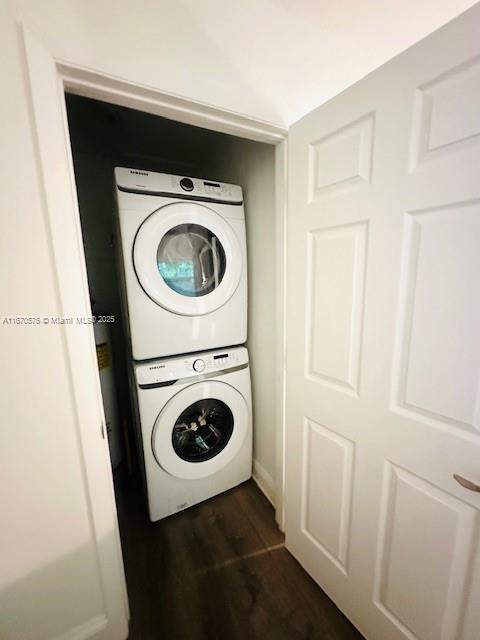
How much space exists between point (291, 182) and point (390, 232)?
48 centimetres

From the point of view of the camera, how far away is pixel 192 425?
1.53 m

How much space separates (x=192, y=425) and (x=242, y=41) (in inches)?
66.9

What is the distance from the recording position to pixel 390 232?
0.75m

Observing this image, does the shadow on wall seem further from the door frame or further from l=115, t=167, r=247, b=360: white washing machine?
l=115, t=167, r=247, b=360: white washing machine

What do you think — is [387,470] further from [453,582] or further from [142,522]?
[142,522]

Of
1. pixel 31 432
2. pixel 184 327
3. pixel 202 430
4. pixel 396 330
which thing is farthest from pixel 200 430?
pixel 396 330

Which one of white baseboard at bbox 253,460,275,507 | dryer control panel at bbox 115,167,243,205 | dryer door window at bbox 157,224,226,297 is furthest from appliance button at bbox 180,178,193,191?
white baseboard at bbox 253,460,275,507

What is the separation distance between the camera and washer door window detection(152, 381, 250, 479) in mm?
1354

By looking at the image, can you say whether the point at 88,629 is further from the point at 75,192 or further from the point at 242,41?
the point at 242,41

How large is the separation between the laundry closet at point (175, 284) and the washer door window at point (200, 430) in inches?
0.5

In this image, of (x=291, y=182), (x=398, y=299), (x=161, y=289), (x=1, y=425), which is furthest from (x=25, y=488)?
(x=291, y=182)

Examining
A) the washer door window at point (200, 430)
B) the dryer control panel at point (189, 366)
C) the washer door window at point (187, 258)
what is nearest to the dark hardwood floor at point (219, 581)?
the washer door window at point (200, 430)

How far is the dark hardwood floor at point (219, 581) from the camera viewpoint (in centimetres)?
104

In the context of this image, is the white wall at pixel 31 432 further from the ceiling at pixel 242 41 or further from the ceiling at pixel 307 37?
the ceiling at pixel 307 37
